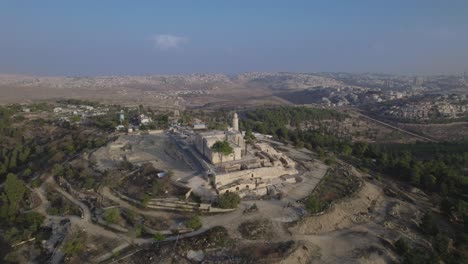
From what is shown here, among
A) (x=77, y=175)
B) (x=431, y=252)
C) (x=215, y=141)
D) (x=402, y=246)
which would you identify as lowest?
(x=431, y=252)

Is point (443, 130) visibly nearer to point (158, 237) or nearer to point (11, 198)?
point (158, 237)

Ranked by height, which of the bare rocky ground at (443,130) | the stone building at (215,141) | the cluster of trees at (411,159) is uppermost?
the stone building at (215,141)

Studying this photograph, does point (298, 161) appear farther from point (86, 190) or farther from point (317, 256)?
point (86, 190)

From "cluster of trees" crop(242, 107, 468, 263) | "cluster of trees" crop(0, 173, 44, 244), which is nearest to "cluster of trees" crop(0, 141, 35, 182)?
"cluster of trees" crop(0, 173, 44, 244)

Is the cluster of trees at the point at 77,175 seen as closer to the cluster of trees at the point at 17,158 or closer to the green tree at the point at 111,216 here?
the cluster of trees at the point at 17,158

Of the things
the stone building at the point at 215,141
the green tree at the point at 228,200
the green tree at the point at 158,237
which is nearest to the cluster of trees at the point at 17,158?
the stone building at the point at 215,141

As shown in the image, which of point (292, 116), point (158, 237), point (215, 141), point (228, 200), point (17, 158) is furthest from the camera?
point (292, 116)

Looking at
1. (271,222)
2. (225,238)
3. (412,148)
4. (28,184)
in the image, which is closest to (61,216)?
(28,184)

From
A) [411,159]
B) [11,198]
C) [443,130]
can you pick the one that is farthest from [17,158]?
[443,130]

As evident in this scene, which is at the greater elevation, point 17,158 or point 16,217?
point 17,158
